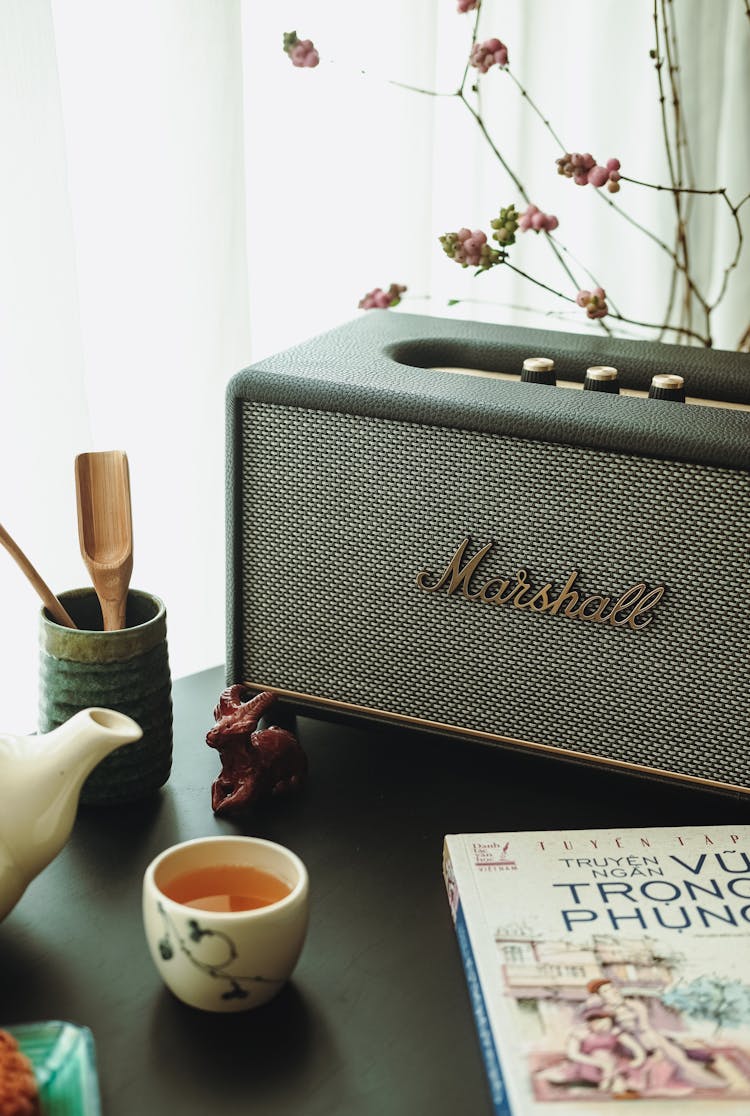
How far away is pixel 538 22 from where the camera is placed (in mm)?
1281

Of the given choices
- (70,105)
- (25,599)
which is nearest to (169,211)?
(70,105)

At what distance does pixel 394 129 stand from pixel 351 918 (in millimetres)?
824

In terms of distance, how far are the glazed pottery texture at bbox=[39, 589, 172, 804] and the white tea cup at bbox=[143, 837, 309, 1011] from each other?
0.14m

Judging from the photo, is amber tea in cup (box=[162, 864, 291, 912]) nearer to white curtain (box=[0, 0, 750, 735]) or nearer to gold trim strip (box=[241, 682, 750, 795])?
gold trim strip (box=[241, 682, 750, 795])

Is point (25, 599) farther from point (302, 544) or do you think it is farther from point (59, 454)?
point (302, 544)

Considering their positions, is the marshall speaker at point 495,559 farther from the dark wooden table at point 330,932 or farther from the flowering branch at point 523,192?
the flowering branch at point 523,192

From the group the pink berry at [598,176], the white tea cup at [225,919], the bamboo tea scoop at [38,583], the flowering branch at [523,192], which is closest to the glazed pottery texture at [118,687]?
the bamboo tea scoop at [38,583]

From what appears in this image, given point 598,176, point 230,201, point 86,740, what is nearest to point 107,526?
point 86,740

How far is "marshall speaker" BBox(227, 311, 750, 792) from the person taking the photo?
0.66 metres

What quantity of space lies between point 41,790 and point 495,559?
282mm

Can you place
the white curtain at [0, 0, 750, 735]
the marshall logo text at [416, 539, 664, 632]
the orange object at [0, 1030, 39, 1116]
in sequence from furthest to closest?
1. the white curtain at [0, 0, 750, 735]
2. the marshall logo text at [416, 539, 664, 632]
3. the orange object at [0, 1030, 39, 1116]

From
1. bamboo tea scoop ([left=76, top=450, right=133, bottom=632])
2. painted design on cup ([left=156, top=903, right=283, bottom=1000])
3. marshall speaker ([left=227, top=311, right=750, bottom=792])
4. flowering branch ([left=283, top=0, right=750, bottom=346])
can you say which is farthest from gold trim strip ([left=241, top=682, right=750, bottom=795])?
flowering branch ([left=283, top=0, right=750, bottom=346])

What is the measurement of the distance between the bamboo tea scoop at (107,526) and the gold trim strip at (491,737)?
A: 0.12 m

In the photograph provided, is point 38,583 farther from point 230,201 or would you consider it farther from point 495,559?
point 230,201
